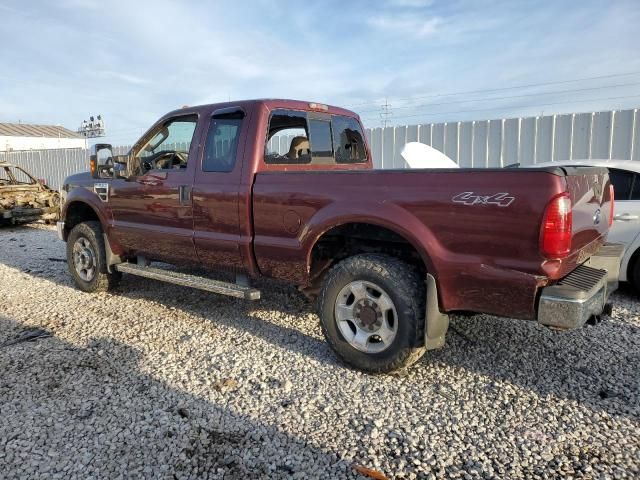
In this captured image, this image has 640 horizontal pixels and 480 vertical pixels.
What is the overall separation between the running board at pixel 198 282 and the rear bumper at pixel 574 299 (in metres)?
2.21

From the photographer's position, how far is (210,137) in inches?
172

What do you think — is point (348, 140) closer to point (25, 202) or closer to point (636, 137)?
point (636, 137)

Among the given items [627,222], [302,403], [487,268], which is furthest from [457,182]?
[627,222]

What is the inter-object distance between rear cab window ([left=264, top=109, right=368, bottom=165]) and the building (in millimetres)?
45996

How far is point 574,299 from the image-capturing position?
8.82 feet

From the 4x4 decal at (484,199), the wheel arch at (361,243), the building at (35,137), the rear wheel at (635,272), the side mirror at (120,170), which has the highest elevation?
the building at (35,137)

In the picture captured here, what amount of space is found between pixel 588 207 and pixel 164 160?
13.2ft

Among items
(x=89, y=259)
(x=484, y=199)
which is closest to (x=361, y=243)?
(x=484, y=199)

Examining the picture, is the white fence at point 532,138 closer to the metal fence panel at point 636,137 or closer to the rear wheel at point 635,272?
the metal fence panel at point 636,137

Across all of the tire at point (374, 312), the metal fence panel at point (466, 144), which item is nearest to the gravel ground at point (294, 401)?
the tire at point (374, 312)

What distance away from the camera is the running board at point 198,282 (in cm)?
400

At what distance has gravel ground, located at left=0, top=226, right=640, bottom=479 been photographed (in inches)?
98.7

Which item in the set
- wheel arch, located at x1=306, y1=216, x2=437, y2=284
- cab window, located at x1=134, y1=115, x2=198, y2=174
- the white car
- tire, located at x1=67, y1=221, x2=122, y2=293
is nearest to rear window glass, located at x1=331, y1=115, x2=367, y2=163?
wheel arch, located at x1=306, y1=216, x2=437, y2=284

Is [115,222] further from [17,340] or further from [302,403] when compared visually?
[302,403]
